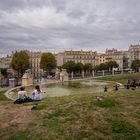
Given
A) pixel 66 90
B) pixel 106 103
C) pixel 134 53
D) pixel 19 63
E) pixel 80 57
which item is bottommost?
pixel 66 90

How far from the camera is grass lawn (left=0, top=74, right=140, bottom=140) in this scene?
1349 centimetres

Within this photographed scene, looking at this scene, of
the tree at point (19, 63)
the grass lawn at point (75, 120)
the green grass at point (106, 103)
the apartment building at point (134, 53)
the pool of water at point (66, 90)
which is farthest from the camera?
the apartment building at point (134, 53)

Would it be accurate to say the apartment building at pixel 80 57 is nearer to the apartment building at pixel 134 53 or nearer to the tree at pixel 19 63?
the apartment building at pixel 134 53

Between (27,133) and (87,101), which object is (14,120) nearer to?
(27,133)

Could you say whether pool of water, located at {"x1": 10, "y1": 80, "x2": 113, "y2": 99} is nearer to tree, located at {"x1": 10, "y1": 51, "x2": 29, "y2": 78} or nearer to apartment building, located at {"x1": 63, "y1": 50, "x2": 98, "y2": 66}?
tree, located at {"x1": 10, "y1": 51, "x2": 29, "y2": 78}

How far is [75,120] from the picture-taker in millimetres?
14641

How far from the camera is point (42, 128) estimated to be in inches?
551

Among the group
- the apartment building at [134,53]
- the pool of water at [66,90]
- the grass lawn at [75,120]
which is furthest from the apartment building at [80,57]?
the grass lawn at [75,120]

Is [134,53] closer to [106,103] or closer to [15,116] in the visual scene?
[106,103]

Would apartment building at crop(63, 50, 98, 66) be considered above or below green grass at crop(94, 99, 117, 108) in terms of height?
above

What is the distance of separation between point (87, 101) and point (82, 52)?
575ft

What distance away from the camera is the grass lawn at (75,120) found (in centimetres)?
1349

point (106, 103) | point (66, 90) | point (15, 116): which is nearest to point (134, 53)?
point (66, 90)

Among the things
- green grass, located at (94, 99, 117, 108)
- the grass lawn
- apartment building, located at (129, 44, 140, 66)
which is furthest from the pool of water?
apartment building, located at (129, 44, 140, 66)
